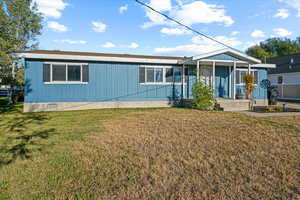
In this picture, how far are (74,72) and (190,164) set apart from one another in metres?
8.82

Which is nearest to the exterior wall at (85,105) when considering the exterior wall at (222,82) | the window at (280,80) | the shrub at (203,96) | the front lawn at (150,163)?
the shrub at (203,96)

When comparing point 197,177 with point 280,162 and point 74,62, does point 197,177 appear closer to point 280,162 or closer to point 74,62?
point 280,162

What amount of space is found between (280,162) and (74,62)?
991 cm

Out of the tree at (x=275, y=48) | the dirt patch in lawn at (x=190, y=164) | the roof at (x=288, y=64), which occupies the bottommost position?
the dirt patch in lawn at (x=190, y=164)

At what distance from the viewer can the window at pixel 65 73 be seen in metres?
9.71

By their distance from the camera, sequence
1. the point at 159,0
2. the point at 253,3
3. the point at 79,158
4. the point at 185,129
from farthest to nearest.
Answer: the point at 253,3 → the point at 159,0 → the point at 185,129 → the point at 79,158

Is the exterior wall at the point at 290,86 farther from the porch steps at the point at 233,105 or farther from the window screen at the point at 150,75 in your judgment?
the window screen at the point at 150,75

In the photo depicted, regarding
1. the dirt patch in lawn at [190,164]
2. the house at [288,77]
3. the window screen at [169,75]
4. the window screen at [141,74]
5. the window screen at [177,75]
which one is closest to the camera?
the dirt patch in lawn at [190,164]

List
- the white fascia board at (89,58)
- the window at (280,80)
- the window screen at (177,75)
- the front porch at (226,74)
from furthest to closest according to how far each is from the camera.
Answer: the window at (280,80)
the window screen at (177,75)
the front porch at (226,74)
the white fascia board at (89,58)

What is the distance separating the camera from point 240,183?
2672 mm

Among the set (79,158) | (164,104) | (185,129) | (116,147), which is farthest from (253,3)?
(79,158)

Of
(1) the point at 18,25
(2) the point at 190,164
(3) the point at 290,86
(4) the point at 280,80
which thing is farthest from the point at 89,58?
(4) the point at 280,80

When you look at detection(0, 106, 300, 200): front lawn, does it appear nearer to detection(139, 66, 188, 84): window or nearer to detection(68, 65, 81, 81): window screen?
detection(68, 65, 81, 81): window screen

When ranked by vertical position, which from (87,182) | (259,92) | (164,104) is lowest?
(87,182)
